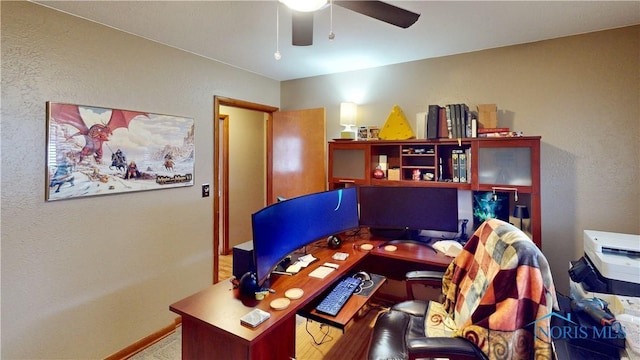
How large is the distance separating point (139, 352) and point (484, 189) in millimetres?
2867

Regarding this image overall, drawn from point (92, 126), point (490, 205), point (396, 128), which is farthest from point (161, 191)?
point (490, 205)

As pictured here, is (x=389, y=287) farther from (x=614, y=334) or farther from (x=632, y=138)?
(x=632, y=138)

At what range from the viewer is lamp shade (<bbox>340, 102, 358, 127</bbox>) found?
293 centimetres

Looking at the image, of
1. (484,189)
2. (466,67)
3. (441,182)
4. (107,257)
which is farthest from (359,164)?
(107,257)

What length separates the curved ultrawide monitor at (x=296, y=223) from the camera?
150 centimetres

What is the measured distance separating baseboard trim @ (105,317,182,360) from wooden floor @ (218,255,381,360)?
1054mm

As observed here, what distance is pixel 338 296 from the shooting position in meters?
1.65

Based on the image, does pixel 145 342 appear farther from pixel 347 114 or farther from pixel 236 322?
pixel 347 114

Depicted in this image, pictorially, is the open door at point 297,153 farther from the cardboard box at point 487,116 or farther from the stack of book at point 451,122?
the cardboard box at point 487,116

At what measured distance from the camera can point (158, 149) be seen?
93.1 inches

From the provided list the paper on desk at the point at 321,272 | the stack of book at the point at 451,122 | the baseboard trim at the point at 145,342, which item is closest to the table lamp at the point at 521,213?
the stack of book at the point at 451,122

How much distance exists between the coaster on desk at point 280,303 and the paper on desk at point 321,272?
32cm

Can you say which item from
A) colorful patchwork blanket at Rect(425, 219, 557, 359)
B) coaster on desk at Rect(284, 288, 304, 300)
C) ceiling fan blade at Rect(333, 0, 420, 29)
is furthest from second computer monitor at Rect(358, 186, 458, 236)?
ceiling fan blade at Rect(333, 0, 420, 29)

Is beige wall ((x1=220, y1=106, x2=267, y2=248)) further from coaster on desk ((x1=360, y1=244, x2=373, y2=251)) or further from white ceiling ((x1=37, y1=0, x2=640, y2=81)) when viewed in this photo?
coaster on desk ((x1=360, y1=244, x2=373, y2=251))
